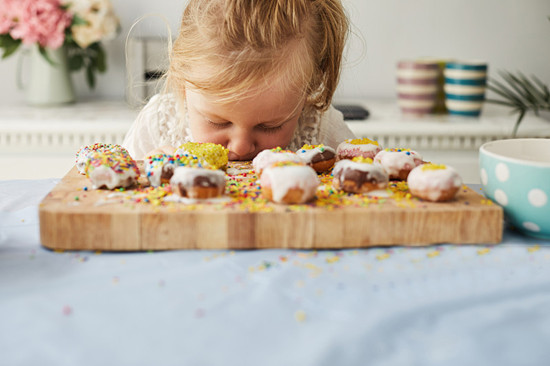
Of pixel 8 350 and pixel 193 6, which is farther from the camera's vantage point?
pixel 193 6

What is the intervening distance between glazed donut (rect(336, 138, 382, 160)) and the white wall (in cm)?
162

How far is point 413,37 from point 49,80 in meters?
1.66

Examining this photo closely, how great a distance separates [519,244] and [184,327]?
454 mm

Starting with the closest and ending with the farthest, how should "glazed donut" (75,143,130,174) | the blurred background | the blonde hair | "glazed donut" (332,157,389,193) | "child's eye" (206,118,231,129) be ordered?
"glazed donut" (332,157,389,193), "glazed donut" (75,143,130,174), the blonde hair, "child's eye" (206,118,231,129), the blurred background

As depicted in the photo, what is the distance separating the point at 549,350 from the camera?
486mm

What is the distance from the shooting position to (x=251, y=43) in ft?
3.36

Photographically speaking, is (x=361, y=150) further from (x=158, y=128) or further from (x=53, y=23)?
(x=53, y=23)

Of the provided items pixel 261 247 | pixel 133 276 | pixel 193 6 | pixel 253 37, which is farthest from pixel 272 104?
pixel 133 276

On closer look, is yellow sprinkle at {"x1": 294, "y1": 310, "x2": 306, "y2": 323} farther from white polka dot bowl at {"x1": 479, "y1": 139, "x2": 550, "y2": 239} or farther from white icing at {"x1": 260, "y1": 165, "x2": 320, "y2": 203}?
white polka dot bowl at {"x1": 479, "y1": 139, "x2": 550, "y2": 239}

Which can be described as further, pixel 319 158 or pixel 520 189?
pixel 319 158

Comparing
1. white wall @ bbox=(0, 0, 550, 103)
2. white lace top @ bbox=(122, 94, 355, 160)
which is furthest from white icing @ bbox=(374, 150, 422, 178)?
white wall @ bbox=(0, 0, 550, 103)

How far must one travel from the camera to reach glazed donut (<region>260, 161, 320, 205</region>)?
721 millimetres

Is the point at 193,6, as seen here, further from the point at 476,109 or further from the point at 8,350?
the point at 476,109

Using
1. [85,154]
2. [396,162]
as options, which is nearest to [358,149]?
[396,162]
